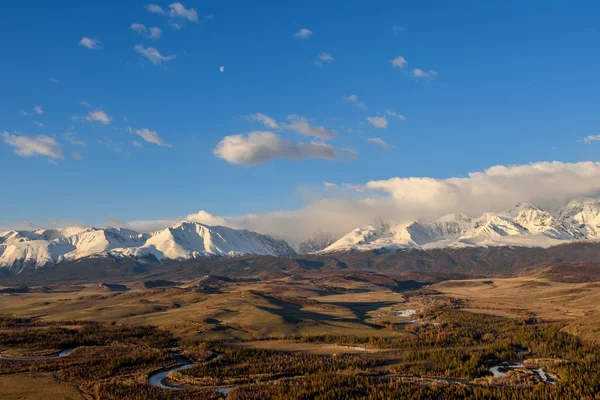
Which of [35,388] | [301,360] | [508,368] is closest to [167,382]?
[35,388]

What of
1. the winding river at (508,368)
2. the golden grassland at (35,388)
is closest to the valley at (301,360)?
the winding river at (508,368)

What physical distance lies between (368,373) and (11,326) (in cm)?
15045

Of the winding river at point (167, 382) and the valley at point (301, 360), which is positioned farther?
the winding river at point (167, 382)

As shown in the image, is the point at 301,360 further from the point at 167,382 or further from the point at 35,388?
the point at 35,388

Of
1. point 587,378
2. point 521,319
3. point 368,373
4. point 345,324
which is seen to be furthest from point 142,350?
point 521,319

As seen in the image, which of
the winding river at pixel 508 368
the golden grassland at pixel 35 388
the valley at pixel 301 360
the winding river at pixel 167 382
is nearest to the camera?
the golden grassland at pixel 35 388

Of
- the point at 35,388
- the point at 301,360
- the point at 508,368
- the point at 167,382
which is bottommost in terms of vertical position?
the point at 508,368

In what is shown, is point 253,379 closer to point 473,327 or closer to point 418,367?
point 418,367

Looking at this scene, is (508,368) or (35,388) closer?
(35,388)

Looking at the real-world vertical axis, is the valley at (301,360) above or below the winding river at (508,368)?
above

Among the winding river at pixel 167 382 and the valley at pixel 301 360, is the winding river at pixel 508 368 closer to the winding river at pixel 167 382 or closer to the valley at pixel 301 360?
the valley at pixel 301 360

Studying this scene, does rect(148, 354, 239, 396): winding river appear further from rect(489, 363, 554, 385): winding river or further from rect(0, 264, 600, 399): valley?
rect(489, 363, 554, 385): winding river

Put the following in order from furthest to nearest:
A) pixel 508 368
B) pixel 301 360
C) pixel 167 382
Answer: pixel 301 360 < pixel 508 368 < pixel 167 382

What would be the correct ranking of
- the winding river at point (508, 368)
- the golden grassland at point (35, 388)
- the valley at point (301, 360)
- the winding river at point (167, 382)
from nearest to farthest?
the golden grassland at point (35, 388) < the valley at point (301, 360) < the winding river at point (167, 382) < the winding river at point (508, 368)
